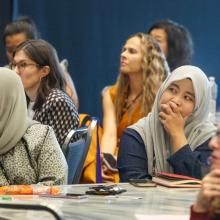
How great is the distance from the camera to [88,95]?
20.0 feet

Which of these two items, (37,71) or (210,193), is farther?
(37,71)

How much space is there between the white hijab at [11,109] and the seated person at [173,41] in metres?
2.83

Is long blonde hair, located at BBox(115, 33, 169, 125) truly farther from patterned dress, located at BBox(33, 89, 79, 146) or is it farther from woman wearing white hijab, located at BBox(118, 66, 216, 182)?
woman wearing white hijab, located at BBox(118, 66, 216, 182)

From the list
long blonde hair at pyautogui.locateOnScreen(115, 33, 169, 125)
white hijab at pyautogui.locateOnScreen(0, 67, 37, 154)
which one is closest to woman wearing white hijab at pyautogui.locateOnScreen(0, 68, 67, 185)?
white hijab at pyautogui.locateOnScreen(0, 67, 37, 154)

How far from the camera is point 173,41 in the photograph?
17.5 ft

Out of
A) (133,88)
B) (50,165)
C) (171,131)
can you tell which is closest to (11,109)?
(50,165)

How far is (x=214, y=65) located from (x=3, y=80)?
355 centimetres

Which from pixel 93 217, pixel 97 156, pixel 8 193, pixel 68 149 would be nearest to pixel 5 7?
pixel 97 156

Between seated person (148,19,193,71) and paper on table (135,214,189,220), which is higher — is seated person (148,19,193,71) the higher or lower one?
the higher one

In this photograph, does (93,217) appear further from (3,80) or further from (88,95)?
(88,95)

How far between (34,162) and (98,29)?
362 centimetres

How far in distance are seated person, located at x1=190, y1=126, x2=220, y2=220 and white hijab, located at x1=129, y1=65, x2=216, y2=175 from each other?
3.86 ft

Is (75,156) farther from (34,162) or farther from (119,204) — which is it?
(119,204)

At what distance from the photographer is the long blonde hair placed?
435 centimetres
